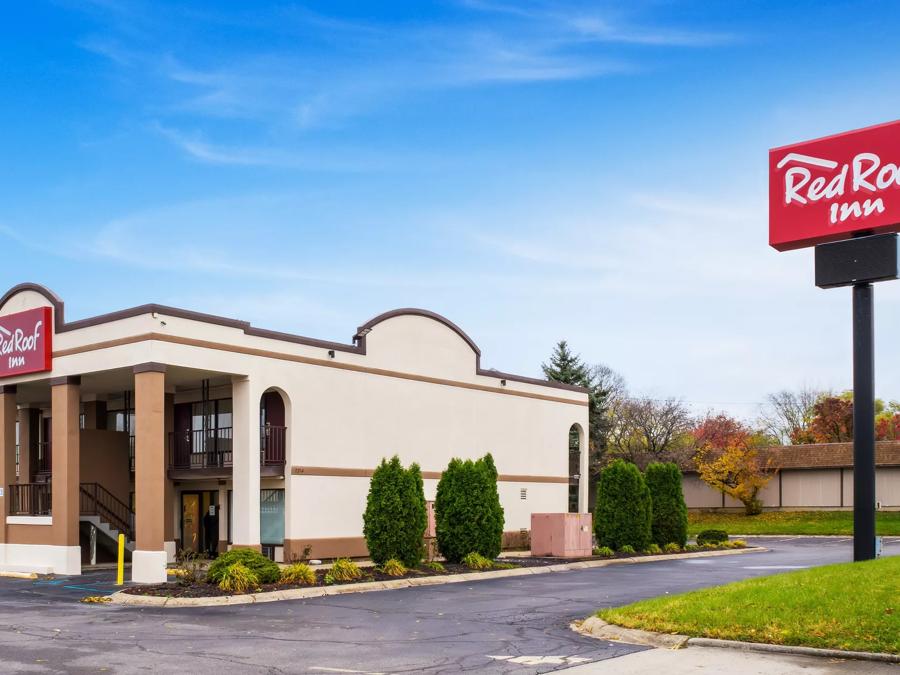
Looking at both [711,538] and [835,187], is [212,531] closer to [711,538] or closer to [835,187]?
[711,538]

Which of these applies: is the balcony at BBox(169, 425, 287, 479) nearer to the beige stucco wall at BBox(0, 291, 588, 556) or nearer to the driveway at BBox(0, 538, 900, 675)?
the beige stucco wall at BBox(0, 291, 588, 556)

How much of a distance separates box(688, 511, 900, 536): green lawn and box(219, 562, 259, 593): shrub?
3581cm

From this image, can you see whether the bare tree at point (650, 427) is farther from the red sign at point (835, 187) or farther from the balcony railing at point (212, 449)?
the red sign at point (835, 187)

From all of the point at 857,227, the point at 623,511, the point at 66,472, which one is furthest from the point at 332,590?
the point at 623,511

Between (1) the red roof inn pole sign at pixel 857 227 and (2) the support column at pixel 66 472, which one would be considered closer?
(1) the red roof inn pole sign at pixel 857 227

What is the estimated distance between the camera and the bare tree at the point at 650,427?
70.4 meters

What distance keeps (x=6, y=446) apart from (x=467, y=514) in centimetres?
1429

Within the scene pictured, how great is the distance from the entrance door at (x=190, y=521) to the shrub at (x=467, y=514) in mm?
9290

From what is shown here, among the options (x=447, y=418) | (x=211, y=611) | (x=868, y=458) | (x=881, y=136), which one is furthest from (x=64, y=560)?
(x=881, y=136)

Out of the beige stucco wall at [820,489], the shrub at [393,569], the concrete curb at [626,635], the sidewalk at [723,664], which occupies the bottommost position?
the beige stucco wall at [820,489]

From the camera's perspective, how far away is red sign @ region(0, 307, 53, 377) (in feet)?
93.9

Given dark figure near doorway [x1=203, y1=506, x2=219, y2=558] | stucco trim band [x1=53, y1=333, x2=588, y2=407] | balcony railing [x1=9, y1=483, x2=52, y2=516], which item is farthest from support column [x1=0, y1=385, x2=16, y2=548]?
dark figure near doorway [x1=203, y1=506, x2=219, y2=558]

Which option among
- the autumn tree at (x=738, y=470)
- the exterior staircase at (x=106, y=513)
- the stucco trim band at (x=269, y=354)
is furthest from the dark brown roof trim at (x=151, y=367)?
the autumn tree at (x=738, y=470)

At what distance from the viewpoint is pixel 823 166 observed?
19703mm
